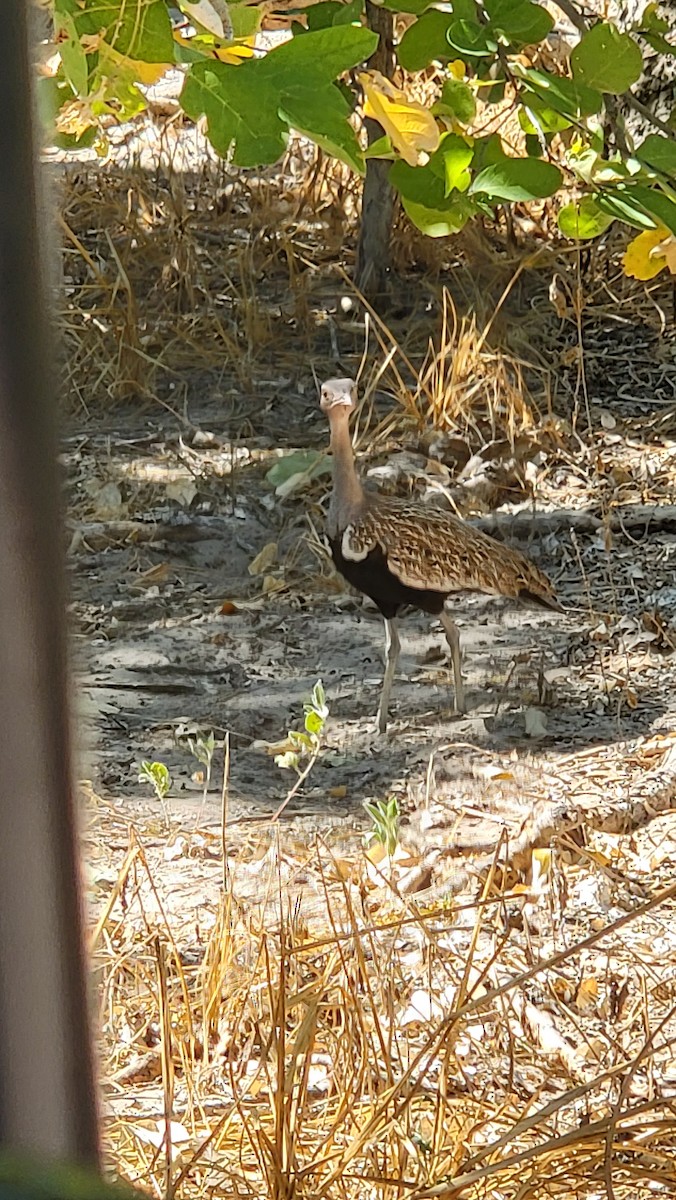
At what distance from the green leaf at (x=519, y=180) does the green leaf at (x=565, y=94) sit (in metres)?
0.03

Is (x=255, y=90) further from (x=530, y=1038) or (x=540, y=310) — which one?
(x=540, y=310)

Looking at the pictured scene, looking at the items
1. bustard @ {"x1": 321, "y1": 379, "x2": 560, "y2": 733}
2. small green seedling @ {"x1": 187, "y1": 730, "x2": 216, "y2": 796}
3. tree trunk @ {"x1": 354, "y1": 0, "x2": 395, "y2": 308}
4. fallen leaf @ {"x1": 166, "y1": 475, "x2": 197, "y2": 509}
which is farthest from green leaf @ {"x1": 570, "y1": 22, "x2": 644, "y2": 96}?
tree trunk @ {"x1": 354, "y1": 0, "x2": 395, "y2": 308}

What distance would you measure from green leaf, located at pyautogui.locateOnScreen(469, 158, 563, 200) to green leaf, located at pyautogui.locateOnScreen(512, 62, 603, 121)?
3 centimetres

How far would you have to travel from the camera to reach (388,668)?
6.69ft

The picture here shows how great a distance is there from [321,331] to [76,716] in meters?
2.66

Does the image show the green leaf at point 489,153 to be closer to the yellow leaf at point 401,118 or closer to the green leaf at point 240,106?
the yellow leaf at point 401,118

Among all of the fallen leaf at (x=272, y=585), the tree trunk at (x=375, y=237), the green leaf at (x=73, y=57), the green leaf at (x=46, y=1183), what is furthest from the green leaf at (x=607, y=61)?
the tree trunk at (x=375, y=237)

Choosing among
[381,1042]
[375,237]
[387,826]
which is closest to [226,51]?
[381,1042]

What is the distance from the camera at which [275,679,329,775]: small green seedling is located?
139 centimetres

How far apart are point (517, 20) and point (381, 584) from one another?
1338 mm

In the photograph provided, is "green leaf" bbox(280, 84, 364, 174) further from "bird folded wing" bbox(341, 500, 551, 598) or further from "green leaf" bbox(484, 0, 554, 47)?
"bird folded wing" bbox(341, 500, 551, 598)

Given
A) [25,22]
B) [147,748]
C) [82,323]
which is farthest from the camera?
[82,323]

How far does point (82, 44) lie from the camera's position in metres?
0.58

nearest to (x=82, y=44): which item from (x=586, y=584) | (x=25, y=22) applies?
(x=25, y=22)
